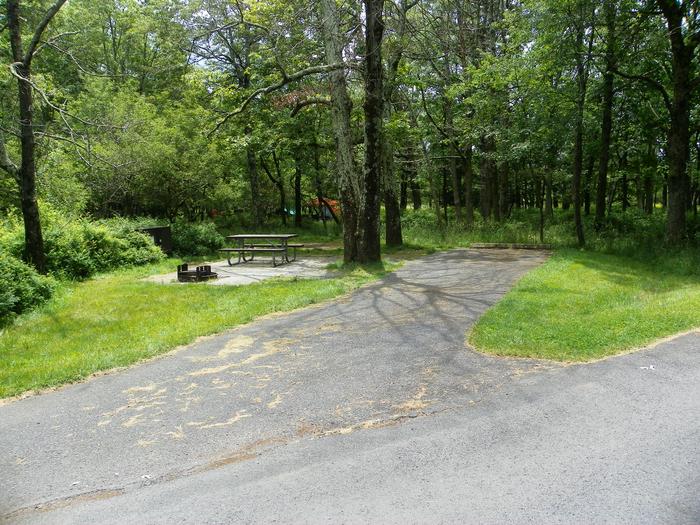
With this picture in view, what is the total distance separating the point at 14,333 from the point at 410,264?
896 cm

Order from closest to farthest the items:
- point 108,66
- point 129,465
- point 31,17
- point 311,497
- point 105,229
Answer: point 311,497, point 129,465, point 105,229, point 31,17, point 108,66

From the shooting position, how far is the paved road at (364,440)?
3.02m

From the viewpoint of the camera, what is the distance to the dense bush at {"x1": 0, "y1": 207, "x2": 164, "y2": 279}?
12102 millimetres

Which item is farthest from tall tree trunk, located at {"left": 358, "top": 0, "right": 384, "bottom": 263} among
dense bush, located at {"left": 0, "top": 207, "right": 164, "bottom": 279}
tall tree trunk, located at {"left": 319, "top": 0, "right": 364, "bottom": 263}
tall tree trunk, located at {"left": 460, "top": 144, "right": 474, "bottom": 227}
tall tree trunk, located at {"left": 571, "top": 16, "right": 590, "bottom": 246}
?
tall tree trunk, located at {"left": 460, "top": 144, "right": 474, "bottom": 227}

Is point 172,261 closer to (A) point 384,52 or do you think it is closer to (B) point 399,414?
(A) point 384,52

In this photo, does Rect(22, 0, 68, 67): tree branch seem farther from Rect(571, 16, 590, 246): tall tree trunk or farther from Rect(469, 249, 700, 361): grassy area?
Rect(571, 16, 590, 246): tall tree trunk

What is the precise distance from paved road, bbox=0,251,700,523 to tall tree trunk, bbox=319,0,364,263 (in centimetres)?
725

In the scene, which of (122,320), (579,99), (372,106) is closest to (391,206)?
(372,106)

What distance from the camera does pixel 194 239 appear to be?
18672 mm

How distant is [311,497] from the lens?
122 inches

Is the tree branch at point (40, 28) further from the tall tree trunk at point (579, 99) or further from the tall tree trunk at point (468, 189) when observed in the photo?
the tall tree trunk at point (468, 189)

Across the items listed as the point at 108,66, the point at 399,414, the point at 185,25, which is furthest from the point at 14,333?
the point at 108,66

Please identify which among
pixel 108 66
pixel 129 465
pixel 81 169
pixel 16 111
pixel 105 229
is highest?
pixel 108 66

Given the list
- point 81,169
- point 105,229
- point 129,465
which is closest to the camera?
point 129,465
